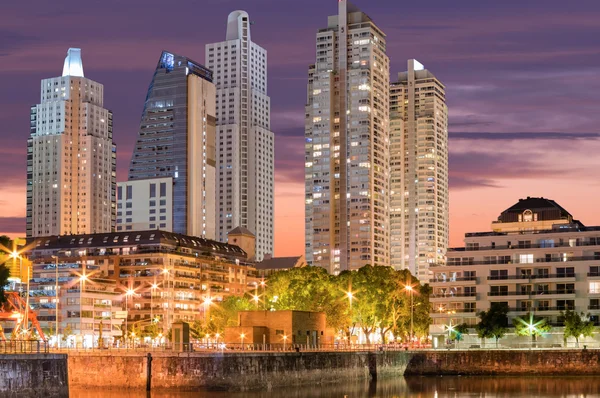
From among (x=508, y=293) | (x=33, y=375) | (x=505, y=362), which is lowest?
(x=505, y=362)

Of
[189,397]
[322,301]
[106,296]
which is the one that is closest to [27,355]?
[189,397]

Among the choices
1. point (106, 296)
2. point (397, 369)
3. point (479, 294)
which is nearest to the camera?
point (397, 369)

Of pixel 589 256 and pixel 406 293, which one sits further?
pixel 406 293

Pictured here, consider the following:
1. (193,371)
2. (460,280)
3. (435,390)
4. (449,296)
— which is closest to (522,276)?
(460,280)

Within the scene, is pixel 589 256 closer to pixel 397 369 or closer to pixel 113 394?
pixel 397 369

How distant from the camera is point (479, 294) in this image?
156 metres

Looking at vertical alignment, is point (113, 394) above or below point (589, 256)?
below

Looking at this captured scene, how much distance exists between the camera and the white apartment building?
149 metres

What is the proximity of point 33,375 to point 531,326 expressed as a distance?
293ft

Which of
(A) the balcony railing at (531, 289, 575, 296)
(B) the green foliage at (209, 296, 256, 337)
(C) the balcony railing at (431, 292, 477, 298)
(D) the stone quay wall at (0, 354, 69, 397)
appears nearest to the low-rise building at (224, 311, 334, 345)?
(B) the green foliage at (209, 296, 256, 337)

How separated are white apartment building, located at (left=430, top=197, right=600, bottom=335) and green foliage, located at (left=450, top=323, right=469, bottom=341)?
2.84 meters

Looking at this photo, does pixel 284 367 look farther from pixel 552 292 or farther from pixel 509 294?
pixel 552 292

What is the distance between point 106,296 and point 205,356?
10196 centimetres

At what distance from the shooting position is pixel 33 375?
7075 centimetres
